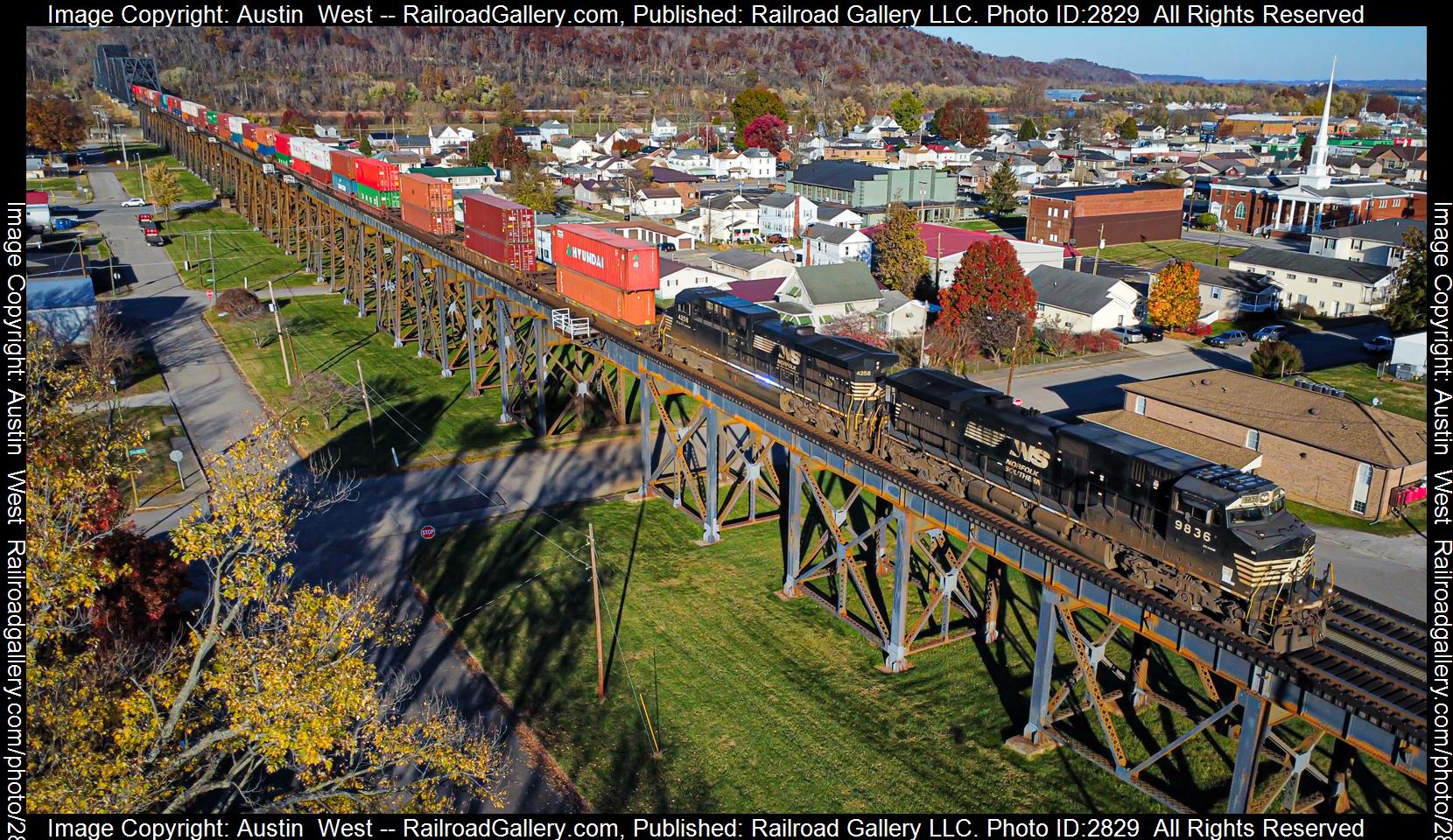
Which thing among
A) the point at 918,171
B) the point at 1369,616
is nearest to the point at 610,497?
the point at 1369,616

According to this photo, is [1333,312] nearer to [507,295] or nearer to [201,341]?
[507,295]

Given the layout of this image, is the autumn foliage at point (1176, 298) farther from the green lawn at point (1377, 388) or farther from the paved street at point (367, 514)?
the paved street at point (367, 514)

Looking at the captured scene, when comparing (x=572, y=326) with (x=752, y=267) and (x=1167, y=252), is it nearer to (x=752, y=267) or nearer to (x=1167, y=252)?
(x=752, y=267)

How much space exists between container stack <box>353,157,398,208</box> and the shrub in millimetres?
11161

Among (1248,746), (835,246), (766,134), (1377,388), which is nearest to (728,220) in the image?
(835,246)

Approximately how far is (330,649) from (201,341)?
56567 mm

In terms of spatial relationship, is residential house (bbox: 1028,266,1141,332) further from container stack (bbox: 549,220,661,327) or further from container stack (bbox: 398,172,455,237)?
container stack (bbox: 398,172,455,237)

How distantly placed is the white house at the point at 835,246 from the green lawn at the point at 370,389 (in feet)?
130

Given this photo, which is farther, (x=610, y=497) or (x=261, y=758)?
(x=610, y=497)

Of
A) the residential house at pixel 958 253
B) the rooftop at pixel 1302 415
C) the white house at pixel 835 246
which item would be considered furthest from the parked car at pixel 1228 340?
the white house at pixel 835 246

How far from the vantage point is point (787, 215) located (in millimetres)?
106375

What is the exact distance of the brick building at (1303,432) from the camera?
40.6 m

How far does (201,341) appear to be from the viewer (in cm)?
6562

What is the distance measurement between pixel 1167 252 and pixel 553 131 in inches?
4929
